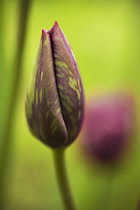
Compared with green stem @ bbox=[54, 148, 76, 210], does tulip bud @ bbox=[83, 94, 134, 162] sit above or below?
above

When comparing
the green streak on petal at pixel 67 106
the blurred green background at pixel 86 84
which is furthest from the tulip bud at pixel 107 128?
the green streak on petal at pixel 67 106

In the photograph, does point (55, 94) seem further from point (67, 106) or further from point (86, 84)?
point (86, 84)

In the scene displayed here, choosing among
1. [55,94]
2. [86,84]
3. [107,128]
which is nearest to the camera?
[55,94]

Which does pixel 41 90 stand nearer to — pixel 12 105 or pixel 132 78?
pixel 12 105

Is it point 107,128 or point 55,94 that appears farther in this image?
point 107,128

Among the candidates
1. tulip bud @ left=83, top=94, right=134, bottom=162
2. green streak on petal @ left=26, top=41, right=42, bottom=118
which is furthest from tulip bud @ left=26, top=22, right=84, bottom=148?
tulip bud @ left=83, top=94, right=134, bottom=162

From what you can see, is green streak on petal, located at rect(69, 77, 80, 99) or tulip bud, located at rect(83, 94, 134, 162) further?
tulip bud, located at rect(83, 94, 134, 162)

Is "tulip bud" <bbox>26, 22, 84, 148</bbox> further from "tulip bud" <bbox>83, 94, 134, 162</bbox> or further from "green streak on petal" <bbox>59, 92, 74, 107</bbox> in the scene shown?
"tulip bud" <bbox>83, 94, 134, 162</bbox>

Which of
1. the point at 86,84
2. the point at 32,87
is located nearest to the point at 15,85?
the point at 32,87
